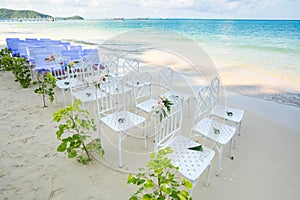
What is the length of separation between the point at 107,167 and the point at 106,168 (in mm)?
19

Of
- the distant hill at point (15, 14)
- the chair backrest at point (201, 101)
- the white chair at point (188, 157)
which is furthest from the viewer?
the distant hill at point (15, 14)

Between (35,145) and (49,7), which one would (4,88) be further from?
(49,7)

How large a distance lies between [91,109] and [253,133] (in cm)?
280

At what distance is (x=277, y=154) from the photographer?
2.31 m

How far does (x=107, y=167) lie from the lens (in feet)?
6.66

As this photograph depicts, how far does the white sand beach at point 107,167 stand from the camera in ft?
5.71

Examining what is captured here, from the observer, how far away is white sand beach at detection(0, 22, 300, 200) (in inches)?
68.6

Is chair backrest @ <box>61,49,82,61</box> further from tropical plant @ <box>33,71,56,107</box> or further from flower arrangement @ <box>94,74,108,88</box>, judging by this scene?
flower arrangement @ <box>94,74,108,88</box>

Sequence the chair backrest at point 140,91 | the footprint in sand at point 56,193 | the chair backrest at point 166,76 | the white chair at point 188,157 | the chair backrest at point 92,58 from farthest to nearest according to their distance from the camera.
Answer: the chair backrest at point 92,58
the chair backrest at point 166,76
the chair backrest at point 140,91
the footprint in sand at point 56,193
the white chair at point 188,157

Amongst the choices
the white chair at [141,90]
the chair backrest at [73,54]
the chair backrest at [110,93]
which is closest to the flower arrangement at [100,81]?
the chair backrest at [110,93]

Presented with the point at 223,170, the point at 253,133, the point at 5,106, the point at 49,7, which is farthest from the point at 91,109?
the point at 49,7

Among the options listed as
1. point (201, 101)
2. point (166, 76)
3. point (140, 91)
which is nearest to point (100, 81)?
point (140, 91)

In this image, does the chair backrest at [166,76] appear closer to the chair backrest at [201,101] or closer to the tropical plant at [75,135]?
the chair backrest at [201,101]

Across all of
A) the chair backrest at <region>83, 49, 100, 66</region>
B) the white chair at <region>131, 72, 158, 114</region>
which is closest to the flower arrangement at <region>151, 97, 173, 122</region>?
the white chair at <region>131, 72, 158, 114</region>
